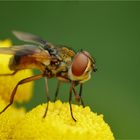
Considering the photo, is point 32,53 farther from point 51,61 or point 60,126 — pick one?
point 60,126

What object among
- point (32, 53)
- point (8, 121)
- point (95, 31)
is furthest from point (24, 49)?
point (95, 31)

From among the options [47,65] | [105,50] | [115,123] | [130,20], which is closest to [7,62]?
[47,65]

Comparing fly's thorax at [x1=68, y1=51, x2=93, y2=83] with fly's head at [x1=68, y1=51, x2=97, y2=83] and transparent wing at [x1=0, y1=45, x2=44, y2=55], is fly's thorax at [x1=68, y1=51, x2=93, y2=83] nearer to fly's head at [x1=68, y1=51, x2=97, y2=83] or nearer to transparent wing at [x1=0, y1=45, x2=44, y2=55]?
fly's head at [x1=68, y1=51, x2=97, y2=83]

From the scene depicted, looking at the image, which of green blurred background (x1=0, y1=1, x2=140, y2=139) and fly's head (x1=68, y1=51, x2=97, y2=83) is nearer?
fly's head (x1=68, y1=51, x2=97, y2=83)

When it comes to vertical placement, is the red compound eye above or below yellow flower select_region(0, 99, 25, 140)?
above

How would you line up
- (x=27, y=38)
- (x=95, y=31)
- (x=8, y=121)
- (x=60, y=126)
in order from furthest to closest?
(x=95, y=31) < (x=27, y=38) < (x=8, y=121) < (x=60, y=126)

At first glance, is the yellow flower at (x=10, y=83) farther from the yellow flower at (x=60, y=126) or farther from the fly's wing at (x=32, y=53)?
the yellow flower at (x=60, y=126)

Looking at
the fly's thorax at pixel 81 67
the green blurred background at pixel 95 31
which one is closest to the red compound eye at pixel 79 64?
the fly's thorax at pixel 81 67

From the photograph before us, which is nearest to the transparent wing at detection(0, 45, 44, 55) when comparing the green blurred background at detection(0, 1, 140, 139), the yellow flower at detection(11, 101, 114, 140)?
the yellow flower at detection(11, 101, 114, 140)
